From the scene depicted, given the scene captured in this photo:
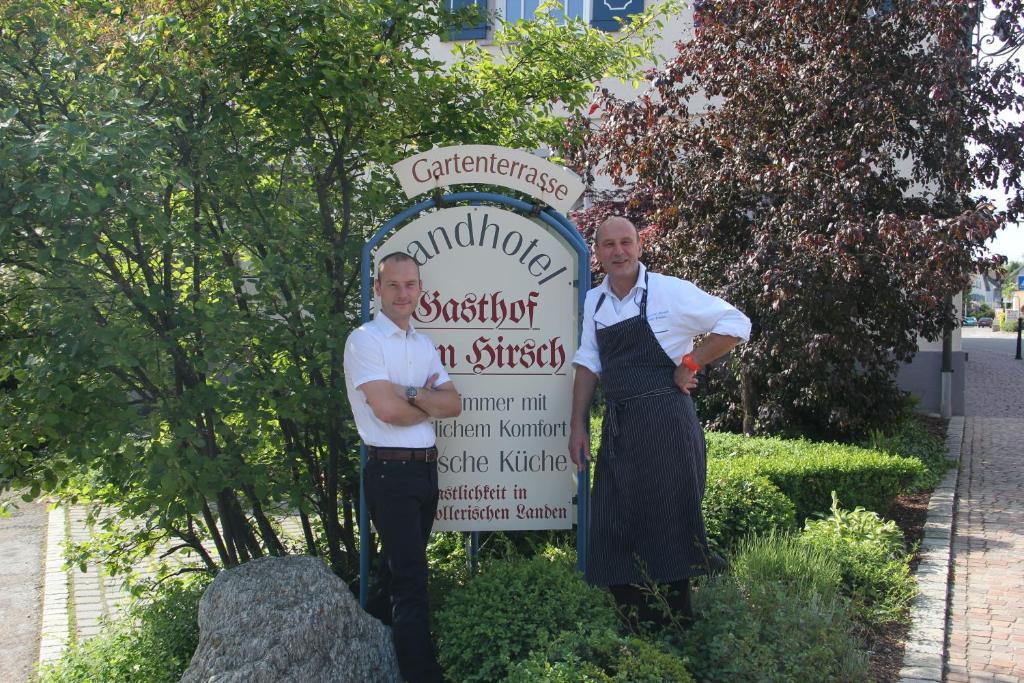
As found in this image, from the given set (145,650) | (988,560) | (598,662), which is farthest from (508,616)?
(988,560)

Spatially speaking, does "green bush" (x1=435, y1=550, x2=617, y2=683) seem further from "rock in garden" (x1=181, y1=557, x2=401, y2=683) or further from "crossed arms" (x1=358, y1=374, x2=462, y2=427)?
"crossed arms" (x1=358, y1=374, x2=462, y2=427)

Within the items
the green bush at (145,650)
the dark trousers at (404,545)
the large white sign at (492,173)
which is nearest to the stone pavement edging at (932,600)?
the dark trousers at (404,545)

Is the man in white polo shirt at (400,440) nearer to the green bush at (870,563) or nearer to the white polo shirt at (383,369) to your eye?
the white polo shirt at (383,369)

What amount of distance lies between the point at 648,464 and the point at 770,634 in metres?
0.83

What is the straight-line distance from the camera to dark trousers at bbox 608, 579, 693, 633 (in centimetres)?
394

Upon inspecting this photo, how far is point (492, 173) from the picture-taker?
438cm

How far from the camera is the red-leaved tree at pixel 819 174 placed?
8.27m

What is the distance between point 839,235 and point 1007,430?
6271mm

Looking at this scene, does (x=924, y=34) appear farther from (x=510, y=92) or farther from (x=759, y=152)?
(x=510, y=92)

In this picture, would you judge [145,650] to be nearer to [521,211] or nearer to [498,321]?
[498,321]

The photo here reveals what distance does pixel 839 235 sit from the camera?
313 inches

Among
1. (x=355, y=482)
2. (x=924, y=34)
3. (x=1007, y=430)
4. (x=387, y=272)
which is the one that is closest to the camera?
(x=387, y=272)

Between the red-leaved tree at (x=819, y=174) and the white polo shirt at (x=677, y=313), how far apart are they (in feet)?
13.9

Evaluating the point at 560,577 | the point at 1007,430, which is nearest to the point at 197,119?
the point at 560,577
